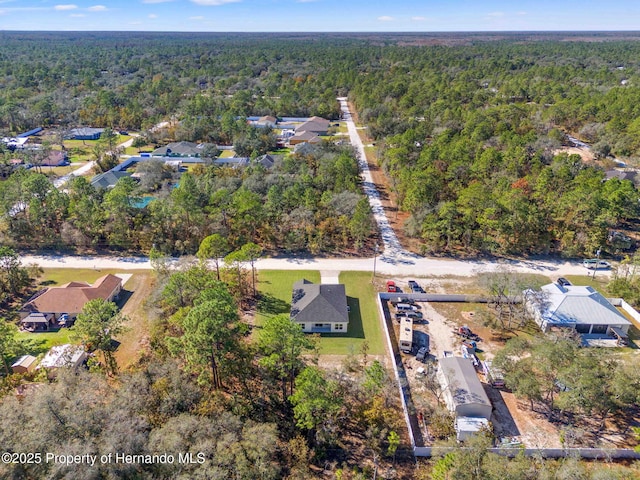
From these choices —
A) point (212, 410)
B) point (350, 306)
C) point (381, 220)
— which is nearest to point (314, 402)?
point (212, 410)

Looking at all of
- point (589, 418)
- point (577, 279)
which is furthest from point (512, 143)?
point (589, 418)

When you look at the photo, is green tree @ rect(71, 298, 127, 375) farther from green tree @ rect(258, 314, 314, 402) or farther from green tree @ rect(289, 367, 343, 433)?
green tree @ rect(289, 367, 343, 433)

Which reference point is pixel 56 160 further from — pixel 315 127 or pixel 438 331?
pixel 438 331

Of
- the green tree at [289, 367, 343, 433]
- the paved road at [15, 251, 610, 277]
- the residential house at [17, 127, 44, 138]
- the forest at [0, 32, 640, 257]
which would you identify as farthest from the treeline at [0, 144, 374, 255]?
the residential house at [17, 127, 44, 138]

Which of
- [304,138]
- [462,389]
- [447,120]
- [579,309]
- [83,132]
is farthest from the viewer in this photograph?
[83,132]

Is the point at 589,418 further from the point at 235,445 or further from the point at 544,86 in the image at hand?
the point at 544,86

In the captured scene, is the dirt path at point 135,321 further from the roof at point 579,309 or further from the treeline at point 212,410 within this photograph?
the roof at point 579,309
